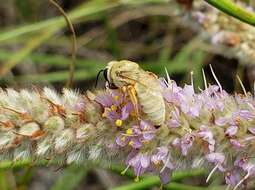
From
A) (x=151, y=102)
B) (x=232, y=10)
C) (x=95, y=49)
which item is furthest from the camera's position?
(x=95, y=49)

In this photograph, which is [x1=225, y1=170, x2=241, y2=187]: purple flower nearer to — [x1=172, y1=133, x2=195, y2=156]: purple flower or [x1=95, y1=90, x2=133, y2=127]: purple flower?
[x1=172, y1=133, x2=195, y2=156]: purple flower

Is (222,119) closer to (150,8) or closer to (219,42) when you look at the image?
(219,42)

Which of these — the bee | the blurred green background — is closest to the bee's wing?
the bee

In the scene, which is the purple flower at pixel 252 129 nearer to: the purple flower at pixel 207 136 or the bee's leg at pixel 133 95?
the purple flower at pixel 207 136

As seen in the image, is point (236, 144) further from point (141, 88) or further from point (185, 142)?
point (141, 88)

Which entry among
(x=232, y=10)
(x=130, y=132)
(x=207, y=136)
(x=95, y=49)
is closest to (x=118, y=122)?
(x=130, y=132)

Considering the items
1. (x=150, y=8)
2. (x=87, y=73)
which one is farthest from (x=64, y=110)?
(x=150, y=8)

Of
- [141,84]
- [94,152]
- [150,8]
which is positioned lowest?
[94,152]
